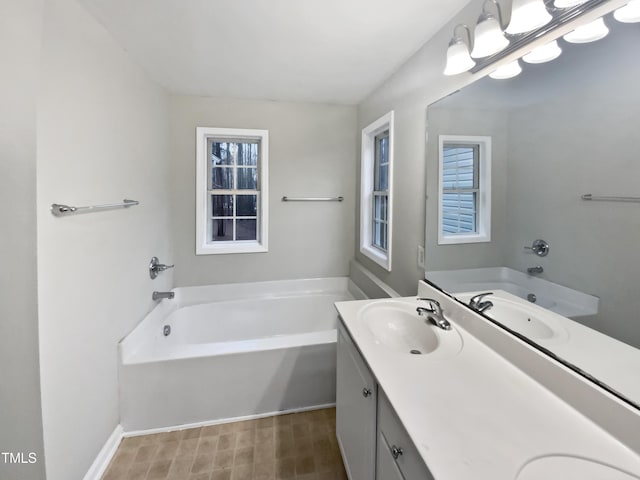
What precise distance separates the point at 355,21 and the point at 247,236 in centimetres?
214

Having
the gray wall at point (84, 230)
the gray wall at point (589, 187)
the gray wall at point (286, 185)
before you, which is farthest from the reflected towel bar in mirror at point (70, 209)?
the gray wall at point (589, 187)

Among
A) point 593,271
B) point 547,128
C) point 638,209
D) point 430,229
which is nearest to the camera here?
point 638,209

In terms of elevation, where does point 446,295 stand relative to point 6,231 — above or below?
below

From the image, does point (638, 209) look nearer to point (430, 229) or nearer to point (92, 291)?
point (430, 229)

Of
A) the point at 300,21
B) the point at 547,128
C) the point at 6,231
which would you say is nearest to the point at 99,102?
the point at 6,231

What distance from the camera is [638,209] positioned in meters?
0.74

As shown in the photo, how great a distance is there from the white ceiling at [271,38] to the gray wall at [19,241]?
1.87 feet

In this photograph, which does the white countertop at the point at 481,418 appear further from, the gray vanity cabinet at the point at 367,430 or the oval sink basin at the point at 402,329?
the oval sink basin at the point at 402,329

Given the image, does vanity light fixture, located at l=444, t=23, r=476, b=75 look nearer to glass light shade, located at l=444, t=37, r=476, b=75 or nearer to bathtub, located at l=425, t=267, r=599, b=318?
glass light shade, located at l=444, t=37, r=476, b=75

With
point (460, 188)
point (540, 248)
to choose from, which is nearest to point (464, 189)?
point (460, 188)

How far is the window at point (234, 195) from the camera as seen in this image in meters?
2.83

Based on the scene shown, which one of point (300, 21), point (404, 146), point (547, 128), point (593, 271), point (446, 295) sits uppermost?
point (300, 21)

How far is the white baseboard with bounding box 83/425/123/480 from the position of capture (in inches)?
58.9

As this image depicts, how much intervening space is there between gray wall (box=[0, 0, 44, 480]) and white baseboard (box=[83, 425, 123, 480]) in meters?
0.43
